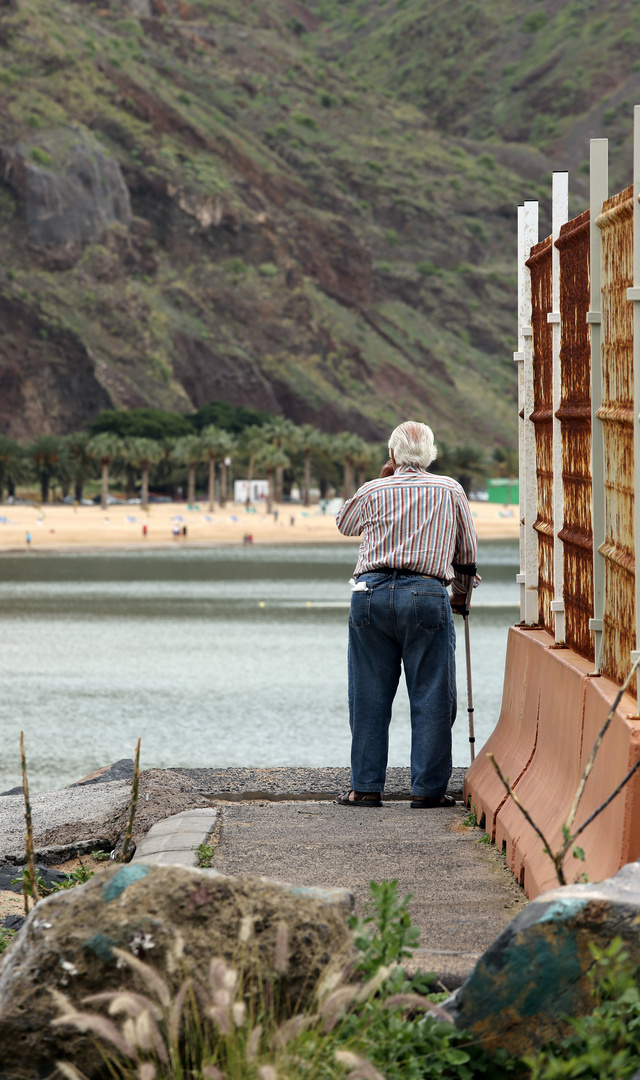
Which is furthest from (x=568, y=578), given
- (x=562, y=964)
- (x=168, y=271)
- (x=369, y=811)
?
(x=168, y=271)

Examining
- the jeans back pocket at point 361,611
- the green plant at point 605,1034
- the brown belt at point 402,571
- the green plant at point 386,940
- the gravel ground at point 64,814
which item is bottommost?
the gravel ground at point 64,814

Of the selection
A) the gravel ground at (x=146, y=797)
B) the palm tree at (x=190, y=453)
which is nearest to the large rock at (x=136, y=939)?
the gravel ground at (x=146, y=797)

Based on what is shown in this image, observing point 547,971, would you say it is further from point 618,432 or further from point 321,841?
point 321,841

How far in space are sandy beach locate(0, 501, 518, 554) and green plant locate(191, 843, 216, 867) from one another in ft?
260

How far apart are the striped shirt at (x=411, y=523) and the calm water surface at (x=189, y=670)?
812 cm

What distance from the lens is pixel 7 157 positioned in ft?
508

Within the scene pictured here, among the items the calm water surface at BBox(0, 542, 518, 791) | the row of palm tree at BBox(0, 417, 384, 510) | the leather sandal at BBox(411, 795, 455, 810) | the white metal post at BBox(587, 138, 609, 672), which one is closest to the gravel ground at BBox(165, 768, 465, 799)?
the leather sandal at BBox(411, 795, 455, 810)

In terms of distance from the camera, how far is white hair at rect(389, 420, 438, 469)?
7004 mm

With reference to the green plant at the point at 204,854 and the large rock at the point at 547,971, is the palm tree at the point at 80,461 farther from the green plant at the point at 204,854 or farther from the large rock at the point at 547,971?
the large rock at the point at 547,971

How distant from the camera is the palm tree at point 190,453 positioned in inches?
4975

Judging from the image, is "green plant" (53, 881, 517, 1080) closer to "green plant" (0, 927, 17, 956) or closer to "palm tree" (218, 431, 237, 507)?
"green plant" (0, 927, 17, 956)

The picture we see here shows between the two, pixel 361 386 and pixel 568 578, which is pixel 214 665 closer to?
pixel 568 578

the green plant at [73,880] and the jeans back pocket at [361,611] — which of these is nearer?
the green plant at [73,880]

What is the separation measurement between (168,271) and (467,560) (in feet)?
552
